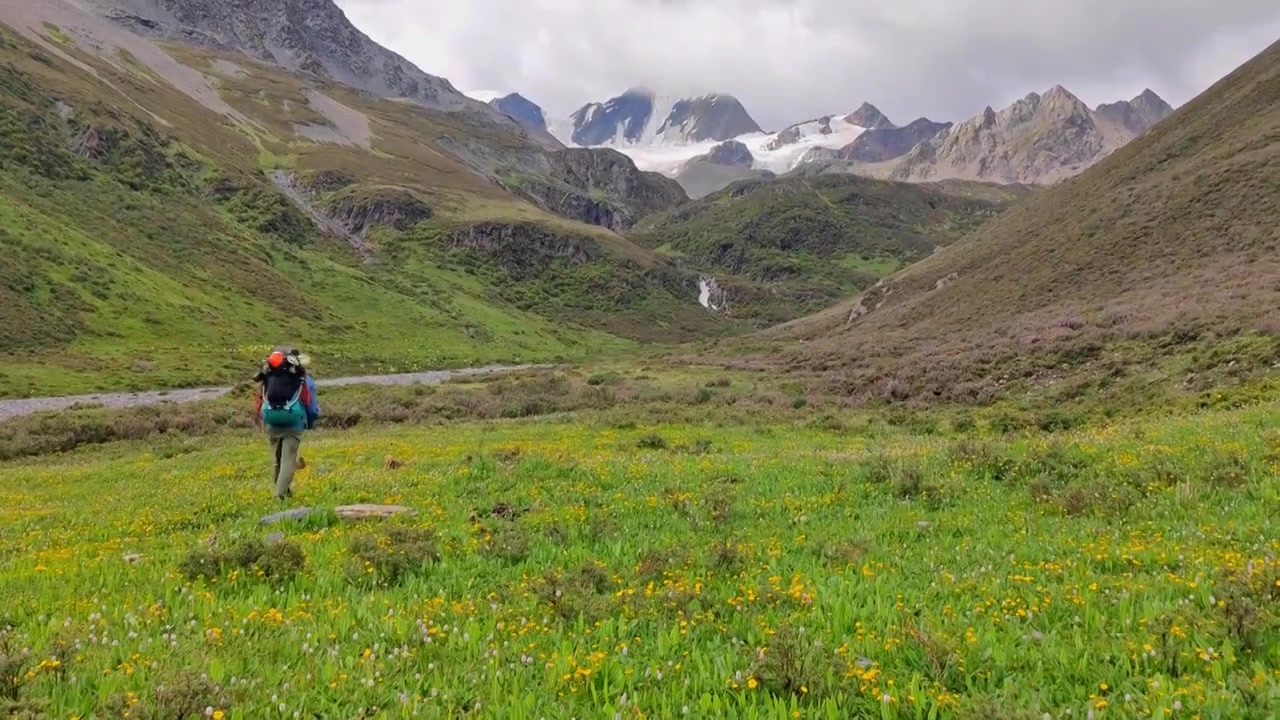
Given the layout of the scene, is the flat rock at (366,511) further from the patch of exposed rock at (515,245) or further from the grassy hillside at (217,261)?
the patch of exposed rock at (515,245)

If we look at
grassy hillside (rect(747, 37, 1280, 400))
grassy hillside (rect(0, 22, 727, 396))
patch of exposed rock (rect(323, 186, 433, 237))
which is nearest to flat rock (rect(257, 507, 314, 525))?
grassy hillside (rect(747, 37, 1280, 400))

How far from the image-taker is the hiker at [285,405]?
13.3 m

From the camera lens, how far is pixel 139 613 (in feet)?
21.4

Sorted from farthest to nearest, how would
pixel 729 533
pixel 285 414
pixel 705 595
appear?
pixel 285 414 < pixel 729 533 < pixel 705 595

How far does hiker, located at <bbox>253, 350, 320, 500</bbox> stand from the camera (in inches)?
524

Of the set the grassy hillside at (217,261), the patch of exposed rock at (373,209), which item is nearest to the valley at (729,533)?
the grassy hillside at (217,261)

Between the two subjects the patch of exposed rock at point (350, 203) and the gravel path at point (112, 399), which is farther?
the patch of exposed rock at point (350, 203)

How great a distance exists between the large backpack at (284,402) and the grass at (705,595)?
5.30 ft

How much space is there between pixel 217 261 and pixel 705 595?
11578 centimetres

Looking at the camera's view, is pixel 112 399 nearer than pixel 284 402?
No

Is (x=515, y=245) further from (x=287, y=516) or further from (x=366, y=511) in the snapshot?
(x=287, y=516)

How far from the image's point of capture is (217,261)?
10250 centimetres

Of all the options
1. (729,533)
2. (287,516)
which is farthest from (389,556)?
(729,533)

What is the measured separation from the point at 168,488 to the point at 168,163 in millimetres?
138685
